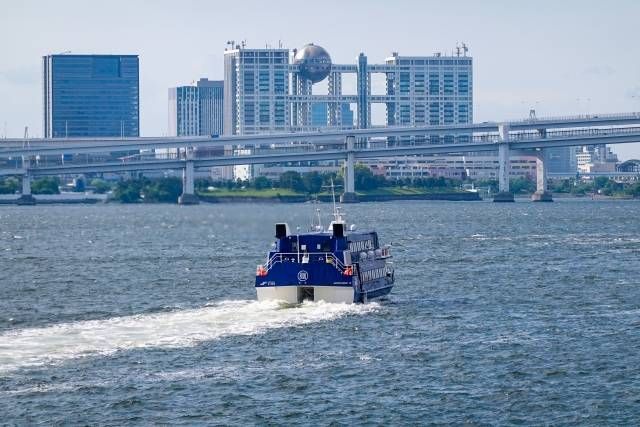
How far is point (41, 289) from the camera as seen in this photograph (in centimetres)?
6594

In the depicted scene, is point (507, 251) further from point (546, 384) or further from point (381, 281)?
point (546, 384)

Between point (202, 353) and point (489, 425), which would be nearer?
point (489, 425)

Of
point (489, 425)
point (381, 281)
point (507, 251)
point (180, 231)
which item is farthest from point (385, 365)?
point (180, 231)

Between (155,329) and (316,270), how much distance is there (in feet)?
25.3

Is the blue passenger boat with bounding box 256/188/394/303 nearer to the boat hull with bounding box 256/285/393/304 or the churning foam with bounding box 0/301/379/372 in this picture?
the boat hull with bounding box 256/285/393/304

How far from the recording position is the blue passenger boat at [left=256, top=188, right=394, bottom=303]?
177 ft

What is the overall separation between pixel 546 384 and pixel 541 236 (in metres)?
72.0

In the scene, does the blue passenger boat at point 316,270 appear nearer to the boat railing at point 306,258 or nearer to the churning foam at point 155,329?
the boat railing at point 306,258

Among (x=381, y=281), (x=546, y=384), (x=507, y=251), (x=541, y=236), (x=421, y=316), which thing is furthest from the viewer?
(x=541, y=236)

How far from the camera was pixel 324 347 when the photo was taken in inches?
1754

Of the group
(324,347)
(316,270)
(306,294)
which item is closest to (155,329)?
(324,347)

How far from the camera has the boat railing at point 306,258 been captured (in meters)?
54.2

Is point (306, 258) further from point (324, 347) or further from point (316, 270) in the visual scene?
point (324, 347)

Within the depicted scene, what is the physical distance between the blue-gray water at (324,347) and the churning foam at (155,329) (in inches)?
2.9
